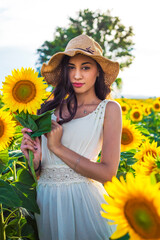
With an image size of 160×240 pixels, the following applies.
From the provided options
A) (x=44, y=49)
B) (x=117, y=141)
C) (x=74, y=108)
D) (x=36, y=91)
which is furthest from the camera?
(x=44, y=49)

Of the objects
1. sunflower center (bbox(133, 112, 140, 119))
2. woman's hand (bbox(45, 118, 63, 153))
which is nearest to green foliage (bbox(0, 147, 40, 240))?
woman's hand (bbox(45, 118, 63, 153))

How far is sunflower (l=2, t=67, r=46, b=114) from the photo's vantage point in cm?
117

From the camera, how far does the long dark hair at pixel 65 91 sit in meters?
1.68

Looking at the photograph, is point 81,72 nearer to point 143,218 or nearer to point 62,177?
point 62,177

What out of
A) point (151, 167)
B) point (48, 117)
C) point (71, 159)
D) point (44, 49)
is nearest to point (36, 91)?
point (48, 117)

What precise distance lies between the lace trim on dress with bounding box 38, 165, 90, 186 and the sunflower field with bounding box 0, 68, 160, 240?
14 centimetres

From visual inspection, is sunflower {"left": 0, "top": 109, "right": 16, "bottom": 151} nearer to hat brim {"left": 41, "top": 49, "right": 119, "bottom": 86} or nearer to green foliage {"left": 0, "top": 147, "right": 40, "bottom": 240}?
green foliage {"left": 0, "top": 147, "right": 40, "bottom": 240}

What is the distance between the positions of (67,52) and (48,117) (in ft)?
1.72

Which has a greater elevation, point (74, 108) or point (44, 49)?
point (44, 49)

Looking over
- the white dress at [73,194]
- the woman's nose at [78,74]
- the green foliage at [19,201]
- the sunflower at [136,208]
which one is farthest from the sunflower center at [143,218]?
the woman's nose at [78,74]

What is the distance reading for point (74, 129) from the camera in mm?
1592

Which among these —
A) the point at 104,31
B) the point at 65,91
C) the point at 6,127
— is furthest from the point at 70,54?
the point at 104,31

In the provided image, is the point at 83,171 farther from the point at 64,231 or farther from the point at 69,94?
the point at 69,94

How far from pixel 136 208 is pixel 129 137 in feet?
6.30
